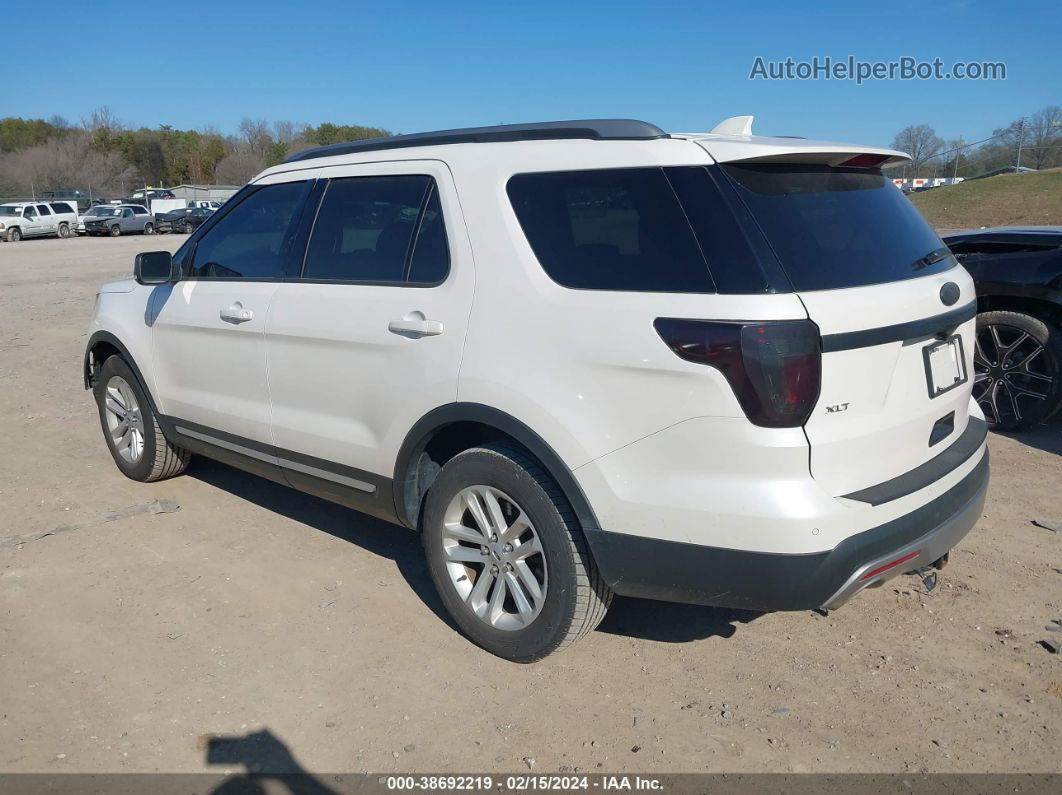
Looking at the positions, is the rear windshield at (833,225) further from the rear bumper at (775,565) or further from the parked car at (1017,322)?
the parked car at (1017,322)

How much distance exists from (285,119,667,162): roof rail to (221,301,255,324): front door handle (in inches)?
36.2

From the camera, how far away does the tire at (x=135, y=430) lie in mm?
5371

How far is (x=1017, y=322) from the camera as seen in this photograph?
236 inches

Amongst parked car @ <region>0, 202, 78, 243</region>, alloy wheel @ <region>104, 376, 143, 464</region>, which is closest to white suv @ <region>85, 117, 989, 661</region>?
alloy wheel @ <region>104, 376, 143, 464</region>

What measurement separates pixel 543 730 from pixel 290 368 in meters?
2.04

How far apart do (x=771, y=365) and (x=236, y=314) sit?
2831 mm

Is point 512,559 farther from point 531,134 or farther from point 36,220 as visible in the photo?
point 36,220

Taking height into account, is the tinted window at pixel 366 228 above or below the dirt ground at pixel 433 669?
above

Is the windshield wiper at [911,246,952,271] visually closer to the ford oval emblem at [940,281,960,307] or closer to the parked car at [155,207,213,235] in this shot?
the ford oval emblem at [940,281,960,307]

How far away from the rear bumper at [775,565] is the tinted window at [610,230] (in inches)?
33.8

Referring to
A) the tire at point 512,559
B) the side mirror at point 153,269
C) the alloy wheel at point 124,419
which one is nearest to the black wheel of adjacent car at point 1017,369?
the tire at point 512,559

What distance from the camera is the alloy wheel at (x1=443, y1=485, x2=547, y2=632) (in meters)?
3.31

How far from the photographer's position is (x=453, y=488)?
3467mm

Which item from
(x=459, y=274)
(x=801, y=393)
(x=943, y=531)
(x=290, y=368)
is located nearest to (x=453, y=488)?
(x=459, y=274)
